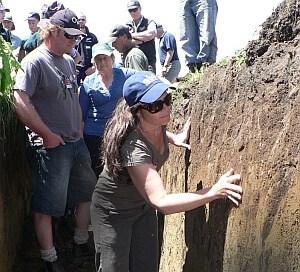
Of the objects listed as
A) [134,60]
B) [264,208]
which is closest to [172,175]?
[134,60]

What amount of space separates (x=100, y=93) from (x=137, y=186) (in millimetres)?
2557

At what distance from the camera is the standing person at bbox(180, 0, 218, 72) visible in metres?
7.90

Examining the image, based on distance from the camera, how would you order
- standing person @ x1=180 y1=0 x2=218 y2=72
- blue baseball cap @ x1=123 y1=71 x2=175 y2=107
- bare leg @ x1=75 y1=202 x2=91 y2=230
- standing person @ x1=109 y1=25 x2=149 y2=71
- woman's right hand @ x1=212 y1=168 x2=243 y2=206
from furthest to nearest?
1. standing person @ x1=180 y1=0 x2=218 y2=72
2. standing person @ x1=109 y1=25 x2=149 y2=71
3. bare leg @ x1=75 y1=202 x2=91 y2=230
4. blue baseball cap @ x1=123 y1=71 x2=175 y2=107
5. woman's right hand @ x1=212 y1=168 x2=243 y2=206

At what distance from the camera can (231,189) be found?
3.85m

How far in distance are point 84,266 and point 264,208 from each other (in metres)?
3.74

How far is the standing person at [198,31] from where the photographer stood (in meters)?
7.90

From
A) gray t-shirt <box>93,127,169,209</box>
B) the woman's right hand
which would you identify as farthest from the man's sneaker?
the woman's right hand

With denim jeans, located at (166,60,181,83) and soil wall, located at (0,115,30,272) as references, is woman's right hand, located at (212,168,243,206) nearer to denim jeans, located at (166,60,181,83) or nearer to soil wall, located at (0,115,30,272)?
soil wall, located at (0,115,30,272)

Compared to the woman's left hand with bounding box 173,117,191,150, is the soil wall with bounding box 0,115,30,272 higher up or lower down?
lower down

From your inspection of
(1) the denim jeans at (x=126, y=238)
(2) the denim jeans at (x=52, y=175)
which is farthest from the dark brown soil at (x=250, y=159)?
(2) the denim jeans at (x=52, y=175)

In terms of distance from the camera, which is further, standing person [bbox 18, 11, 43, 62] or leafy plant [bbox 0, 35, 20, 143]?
standing person [bbox 18, 11, 43, 62]

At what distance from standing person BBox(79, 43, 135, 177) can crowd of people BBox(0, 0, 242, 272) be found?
0.01 metres

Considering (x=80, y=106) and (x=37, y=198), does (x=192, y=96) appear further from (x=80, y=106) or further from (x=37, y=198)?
(x=37, y=198)

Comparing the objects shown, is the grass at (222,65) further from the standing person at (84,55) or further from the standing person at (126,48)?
the standing person at (84,55)
